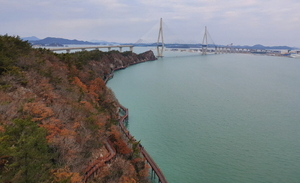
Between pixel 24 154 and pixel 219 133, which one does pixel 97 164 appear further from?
pixel 219 133

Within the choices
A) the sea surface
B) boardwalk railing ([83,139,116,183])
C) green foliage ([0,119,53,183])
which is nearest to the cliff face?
green foliage ([0,119,53,183])

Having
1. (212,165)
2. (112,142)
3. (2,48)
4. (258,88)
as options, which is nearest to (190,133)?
(212,165)

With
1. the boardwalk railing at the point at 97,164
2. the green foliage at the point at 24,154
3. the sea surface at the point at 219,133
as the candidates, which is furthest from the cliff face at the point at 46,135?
the sea surface at the point at 219,133

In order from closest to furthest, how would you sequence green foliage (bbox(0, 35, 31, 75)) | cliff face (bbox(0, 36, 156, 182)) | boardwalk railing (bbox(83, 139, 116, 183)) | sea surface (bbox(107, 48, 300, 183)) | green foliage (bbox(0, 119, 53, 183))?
green foliage (bbox(0, 119, 53, 183)) < cliff face (bbox(0, 36, 156, 182)) < boardwalk railing (bbox(83, 139, 116, 183)) < sea surface (bbox(107, 48, 300, 183)) < green foliage (bbox(0, 35, 31, 75))

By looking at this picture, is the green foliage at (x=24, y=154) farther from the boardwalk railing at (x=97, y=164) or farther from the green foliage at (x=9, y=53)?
the green foliage at (x=9, y=53)

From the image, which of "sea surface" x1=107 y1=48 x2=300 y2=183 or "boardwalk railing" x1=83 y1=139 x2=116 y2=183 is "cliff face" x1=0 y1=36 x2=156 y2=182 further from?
"sea surface" x1=107 y1=48 x2=300 y2=183

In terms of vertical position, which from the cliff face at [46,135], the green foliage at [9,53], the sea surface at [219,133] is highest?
the green foliage at [9,53]

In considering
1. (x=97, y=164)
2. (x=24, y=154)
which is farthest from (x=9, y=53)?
(x=24, y=154)

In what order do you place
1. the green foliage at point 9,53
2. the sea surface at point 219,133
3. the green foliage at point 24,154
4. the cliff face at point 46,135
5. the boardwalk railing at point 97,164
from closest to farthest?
the green foliage at point 24,154, the cliff face at point 46,135, the boardwalk railing at point 97,164, the sea surface at point 219,133, the green foliage at point 9,53

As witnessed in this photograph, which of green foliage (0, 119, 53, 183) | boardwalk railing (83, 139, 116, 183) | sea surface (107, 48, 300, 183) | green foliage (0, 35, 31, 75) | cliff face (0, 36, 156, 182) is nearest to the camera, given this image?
green foliage (0, 119, 53, 183)

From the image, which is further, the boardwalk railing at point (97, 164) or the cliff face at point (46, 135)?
the boardwalk railing at point (97, 164)
